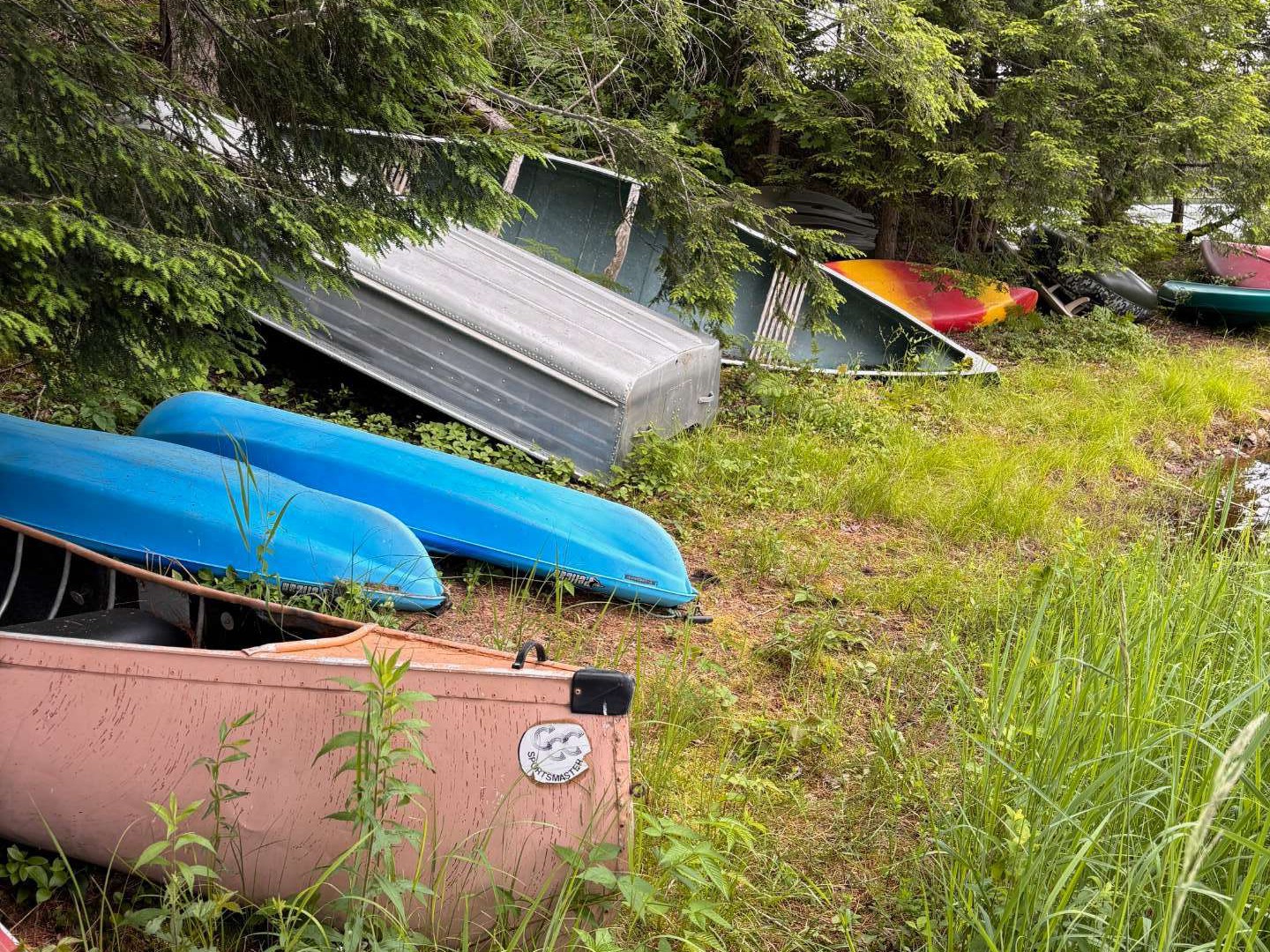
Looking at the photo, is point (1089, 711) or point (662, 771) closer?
point (1089, 711)

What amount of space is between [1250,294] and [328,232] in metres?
10.7

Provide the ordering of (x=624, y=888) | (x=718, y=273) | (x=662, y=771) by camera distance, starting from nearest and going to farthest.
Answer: (x=624, y=888) < (x=662, y=771) < (x=718, y=273)

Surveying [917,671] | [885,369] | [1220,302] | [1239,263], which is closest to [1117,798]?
[917,671]

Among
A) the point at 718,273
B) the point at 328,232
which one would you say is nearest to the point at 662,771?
the point at 328,232

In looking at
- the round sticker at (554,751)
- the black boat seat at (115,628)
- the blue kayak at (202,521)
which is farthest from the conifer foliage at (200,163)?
the round sticker at (554,751)

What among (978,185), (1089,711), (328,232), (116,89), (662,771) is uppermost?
(978,185)

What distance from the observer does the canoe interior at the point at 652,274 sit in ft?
27.3

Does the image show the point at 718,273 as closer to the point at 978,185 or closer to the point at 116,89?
the point at 116,89

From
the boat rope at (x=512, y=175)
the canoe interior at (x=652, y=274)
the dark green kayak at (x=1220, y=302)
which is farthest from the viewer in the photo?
the dark green kayak at (x=1220, y=302)

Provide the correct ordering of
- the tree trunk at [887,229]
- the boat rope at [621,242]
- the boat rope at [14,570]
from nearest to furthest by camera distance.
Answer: the boat rope at [14,570] → the boat rope at [621,242] → the tree trunk at [887,229]

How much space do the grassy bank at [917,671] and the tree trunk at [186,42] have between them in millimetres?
1892

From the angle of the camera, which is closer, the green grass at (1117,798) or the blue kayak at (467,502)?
the green grass at (1117,798)

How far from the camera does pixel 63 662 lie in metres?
2.47

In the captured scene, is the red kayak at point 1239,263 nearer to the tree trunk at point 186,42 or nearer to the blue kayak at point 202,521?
the blue kayak at point 202,521
